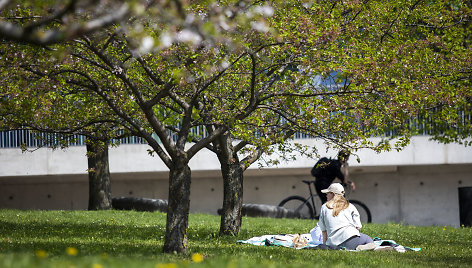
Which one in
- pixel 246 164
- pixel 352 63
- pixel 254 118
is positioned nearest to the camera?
pixel 352 63

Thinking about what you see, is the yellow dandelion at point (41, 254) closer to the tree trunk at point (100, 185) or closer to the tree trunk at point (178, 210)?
the tree trunk at point (178, 210)

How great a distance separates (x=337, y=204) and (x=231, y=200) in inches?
98.0

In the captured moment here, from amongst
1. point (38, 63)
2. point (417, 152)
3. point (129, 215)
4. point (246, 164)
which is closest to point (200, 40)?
point (38, 63)

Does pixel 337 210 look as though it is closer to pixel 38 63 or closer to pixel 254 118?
pixel 254 118

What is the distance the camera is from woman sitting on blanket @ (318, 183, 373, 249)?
490 inches

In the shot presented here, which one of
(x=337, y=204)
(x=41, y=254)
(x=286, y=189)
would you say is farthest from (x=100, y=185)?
(x=41, y=254)

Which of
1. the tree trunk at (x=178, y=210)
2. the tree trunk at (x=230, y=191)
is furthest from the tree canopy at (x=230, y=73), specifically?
the tree trunk at (x=230, y=191)

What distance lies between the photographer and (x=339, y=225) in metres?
12.5

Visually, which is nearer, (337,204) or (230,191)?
(337,204)

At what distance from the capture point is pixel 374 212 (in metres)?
32.8

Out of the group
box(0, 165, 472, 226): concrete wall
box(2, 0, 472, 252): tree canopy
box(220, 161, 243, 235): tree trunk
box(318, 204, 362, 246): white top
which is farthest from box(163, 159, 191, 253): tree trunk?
box(0, 165, 472, 226): concrete wall

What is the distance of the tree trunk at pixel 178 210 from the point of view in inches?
398

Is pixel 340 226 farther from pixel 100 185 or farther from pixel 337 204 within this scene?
pixel 100 185

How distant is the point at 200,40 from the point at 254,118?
2.61 meters
